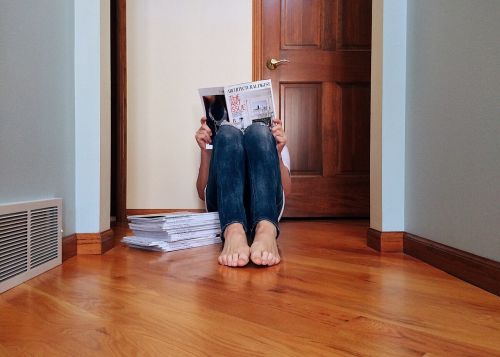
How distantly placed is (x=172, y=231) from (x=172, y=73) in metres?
1.39

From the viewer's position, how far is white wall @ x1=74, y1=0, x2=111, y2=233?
1400 mm

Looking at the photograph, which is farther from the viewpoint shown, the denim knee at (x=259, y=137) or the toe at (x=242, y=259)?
the denim knee at (x=259, y=137)

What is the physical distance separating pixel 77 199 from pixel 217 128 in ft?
1.89

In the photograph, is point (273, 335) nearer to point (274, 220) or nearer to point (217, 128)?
point (274, 220)

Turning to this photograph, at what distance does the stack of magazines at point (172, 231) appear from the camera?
4.84 ft

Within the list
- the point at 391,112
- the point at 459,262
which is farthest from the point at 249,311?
the point at 391,112

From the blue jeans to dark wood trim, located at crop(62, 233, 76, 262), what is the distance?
0.48 metres

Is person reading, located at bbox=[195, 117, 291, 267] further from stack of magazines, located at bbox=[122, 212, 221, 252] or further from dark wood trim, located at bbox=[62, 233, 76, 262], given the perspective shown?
dark wood trim, located at bbox=[62, 233, 76, 262]

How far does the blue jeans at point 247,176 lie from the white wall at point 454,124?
0.47m

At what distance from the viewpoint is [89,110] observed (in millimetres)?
1408

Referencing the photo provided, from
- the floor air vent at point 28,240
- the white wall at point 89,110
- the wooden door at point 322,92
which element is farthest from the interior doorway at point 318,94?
the floor air vent at point 28,240

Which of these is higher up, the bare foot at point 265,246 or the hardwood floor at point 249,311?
the bare foot at point 265,246

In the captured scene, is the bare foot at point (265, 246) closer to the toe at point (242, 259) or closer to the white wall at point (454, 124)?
Result: the toe at point (242, 259)

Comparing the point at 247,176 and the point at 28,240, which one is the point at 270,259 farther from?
the point at 28,240
